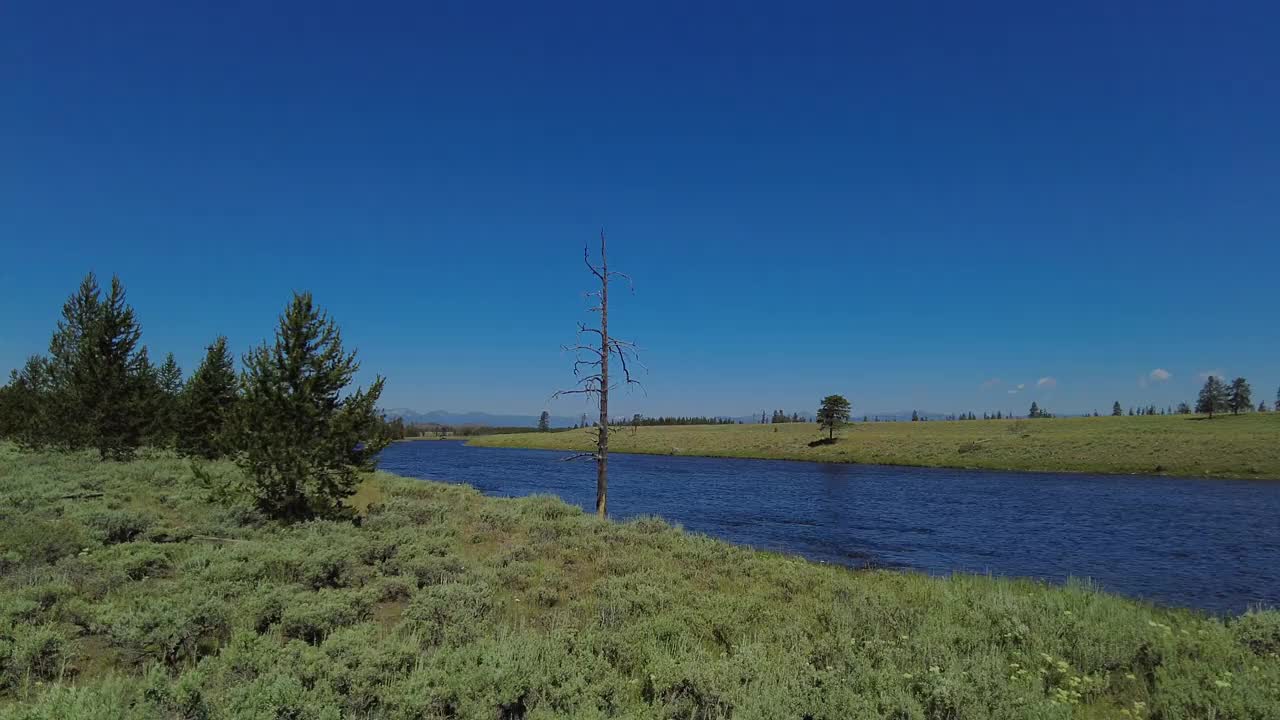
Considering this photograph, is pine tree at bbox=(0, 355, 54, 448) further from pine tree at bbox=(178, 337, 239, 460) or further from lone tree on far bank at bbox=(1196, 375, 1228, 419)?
lone tree on far bank at bbox=(1196, 375, 1228, 419)

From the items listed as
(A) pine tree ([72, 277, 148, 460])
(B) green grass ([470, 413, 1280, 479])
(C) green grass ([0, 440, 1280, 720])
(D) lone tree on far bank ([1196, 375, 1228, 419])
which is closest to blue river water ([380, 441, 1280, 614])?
(C) green grass ([0, 440, 1280, 720])

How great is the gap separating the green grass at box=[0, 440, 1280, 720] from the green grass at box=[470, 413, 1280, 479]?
56.0 metres

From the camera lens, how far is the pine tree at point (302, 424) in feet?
54.5

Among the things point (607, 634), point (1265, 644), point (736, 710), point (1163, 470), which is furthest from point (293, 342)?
point (1163, 470)

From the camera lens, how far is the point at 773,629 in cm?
949

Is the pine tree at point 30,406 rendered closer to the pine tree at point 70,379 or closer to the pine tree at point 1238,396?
the pine tree at point 70,379

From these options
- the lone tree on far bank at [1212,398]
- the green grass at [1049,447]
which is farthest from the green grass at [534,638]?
the lone tree on far bank at [1212,398]

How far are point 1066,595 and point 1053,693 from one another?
5.75 meters

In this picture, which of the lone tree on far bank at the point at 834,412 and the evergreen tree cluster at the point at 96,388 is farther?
the lone tree on far bank at the point at 834,412

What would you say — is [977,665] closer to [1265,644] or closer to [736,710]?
[736,710]

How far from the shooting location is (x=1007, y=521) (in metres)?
29.7

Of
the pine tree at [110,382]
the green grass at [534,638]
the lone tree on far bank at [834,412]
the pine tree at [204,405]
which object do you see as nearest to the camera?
the green grass at [534,638]

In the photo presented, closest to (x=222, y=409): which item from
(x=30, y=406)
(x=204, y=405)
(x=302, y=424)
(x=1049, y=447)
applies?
(x=302, y=424)

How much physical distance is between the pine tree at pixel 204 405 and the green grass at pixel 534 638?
2266 centimetres
